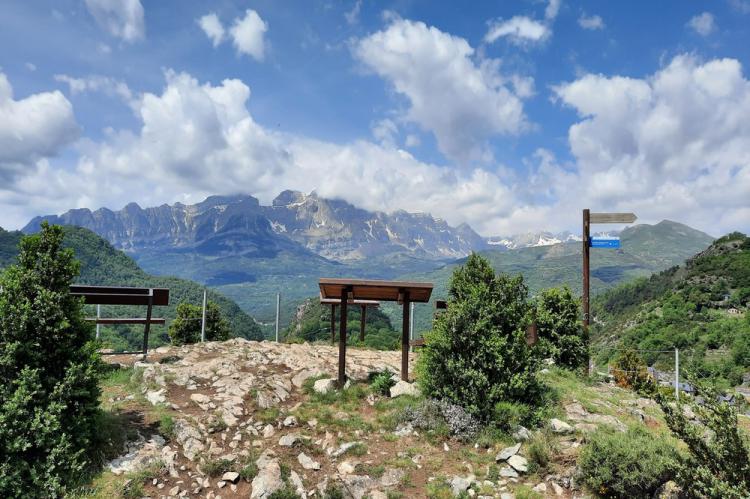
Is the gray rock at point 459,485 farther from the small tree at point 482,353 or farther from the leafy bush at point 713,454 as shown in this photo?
the leafy bush at point 713,454

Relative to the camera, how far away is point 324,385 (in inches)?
466

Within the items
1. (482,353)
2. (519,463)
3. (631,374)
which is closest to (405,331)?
(482,353)

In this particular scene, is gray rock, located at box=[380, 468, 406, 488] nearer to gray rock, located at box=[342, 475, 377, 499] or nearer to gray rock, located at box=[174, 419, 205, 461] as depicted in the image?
gray rock, located at box=[342, 475, 377, 499]

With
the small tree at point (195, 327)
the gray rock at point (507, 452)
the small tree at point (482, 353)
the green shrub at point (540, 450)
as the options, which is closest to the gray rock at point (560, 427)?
the green shrub at point (540, 450)

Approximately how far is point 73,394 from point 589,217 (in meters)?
15.4

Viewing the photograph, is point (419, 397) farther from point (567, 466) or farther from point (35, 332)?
point (35, 332)

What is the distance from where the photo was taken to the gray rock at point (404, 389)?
11.4 metres

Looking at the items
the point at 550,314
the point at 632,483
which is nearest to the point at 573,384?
the point at 550,314

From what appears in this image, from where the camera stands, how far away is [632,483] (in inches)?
271

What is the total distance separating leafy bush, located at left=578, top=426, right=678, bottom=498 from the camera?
683 centimetres

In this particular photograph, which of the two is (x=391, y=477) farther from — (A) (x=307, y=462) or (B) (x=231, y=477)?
(B) (x=231, y=477)

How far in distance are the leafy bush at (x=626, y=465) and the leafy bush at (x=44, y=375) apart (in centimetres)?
845

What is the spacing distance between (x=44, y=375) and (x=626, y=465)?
9.93 meters

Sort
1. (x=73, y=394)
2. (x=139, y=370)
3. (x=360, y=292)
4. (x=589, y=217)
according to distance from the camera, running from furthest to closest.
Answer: (x=589, y=217), (x=360, y=292), (x=139, y=370), (x=73, y=394)
